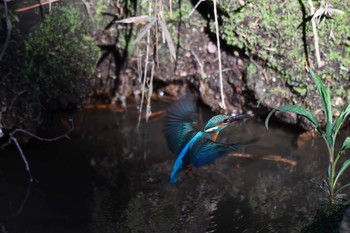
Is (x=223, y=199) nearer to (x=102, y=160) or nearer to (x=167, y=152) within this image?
(x=167, y=152)

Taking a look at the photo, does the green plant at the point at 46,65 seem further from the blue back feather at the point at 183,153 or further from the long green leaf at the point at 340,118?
the long green leaf at the point at 340,118

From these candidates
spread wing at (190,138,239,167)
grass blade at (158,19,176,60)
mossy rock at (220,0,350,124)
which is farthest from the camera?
mossy rock at (220,0,350,124)

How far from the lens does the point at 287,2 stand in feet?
12.0

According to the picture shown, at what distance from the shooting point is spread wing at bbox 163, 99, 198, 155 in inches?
130

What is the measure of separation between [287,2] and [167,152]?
4.12 ft

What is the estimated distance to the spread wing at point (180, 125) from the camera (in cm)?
331

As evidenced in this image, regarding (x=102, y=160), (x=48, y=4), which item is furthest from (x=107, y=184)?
(x=48, y=4)

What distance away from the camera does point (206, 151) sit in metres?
3.04

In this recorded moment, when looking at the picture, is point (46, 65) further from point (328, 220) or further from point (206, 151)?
point (328, 220)


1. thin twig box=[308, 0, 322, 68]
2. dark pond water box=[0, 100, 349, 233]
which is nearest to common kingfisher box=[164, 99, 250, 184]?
dark pond water box=[0, 100, 349, 233]

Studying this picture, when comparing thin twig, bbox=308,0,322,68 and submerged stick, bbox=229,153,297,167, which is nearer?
thin twig, bbox=308,0,322,68

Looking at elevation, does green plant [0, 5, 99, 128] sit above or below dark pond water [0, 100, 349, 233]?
above

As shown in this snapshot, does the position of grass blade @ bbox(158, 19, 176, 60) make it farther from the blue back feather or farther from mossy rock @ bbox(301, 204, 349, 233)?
mossy rock @ bbox(301, 204, 349, 233)

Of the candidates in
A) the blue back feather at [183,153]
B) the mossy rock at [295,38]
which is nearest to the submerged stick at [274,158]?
the mossy rock at [295,38]
